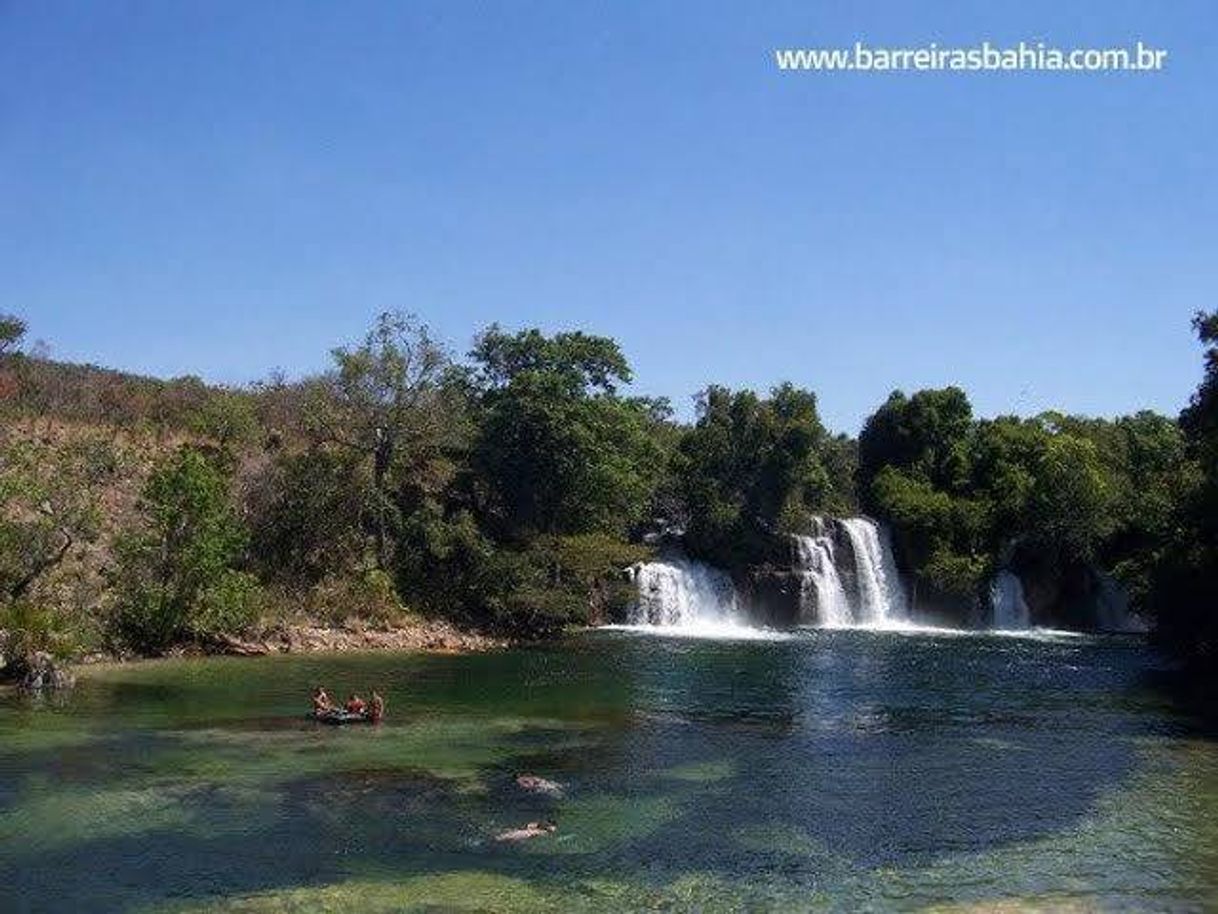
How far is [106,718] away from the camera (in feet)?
95.7

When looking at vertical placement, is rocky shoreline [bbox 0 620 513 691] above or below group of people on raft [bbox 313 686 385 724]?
above

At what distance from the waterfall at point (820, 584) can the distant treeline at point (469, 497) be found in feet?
4.36

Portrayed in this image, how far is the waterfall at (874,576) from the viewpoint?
6119 centimetres

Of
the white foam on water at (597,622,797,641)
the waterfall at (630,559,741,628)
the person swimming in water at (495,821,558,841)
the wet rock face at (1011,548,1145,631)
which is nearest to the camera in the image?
the person swimming in water at (495,821,558,841)

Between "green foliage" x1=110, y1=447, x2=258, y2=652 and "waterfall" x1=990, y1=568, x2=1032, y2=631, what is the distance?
131 feet

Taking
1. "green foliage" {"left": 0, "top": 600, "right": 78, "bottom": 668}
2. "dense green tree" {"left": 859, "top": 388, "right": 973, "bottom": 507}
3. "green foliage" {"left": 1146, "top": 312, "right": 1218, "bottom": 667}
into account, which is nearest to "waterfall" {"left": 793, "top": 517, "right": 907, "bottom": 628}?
"dense green tree" {"left": 859, "top": 388, "right": 973, "bottom": 507}

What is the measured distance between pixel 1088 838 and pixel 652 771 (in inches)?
363

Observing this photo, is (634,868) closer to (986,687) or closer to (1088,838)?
(1088,838)

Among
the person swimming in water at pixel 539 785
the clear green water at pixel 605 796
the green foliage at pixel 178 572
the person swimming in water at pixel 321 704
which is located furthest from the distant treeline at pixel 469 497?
the person swimming in water at pixel 539 785

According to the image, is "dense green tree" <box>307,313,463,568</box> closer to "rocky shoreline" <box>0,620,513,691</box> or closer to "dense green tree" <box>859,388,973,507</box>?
"rocky shoreline" <box>0,620,513,691</box>

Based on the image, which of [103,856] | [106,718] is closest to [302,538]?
[106,718]

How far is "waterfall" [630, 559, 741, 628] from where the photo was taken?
5706cm

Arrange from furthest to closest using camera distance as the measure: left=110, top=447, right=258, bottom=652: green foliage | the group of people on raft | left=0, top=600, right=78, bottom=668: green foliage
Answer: left=110, top=447, right=258, bottom=652: green foliage < left=0, top=600, right=78, bottom=668: green foliage < the group of people on raft

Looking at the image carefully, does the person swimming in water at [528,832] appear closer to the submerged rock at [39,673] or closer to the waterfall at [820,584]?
the submerged rock at [39,673]
